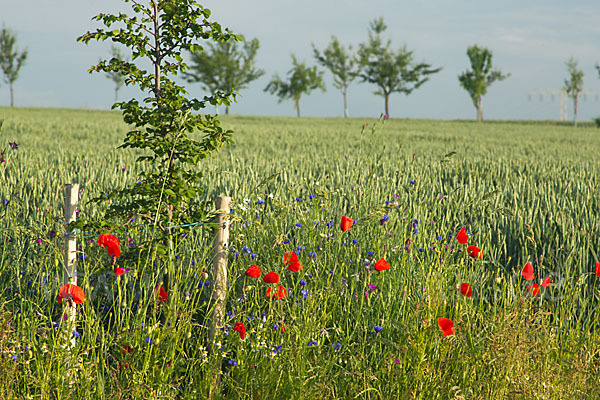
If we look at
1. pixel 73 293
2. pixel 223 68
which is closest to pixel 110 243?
pixel 73 293

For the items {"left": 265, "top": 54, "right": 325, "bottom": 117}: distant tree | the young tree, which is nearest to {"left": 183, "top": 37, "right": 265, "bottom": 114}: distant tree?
Result: {"left": 265, "top": 54, "right": 325, "bottom": 117}: distant tree

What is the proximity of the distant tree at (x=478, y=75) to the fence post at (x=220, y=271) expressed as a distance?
51.6 metres

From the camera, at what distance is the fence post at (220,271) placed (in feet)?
8.30

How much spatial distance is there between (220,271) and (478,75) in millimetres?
52924

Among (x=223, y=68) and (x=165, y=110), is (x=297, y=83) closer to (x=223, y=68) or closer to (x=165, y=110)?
(x=223, y=68)

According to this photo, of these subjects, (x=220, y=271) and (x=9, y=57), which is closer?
(x=220, y=271)

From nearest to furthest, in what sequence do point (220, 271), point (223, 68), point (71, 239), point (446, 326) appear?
point (446, 326), point (71, 239), point (220, 271), point (223, 68)

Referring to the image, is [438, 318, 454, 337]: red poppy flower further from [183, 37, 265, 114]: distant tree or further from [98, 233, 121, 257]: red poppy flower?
[183, 37, 265, 114]: distant tree

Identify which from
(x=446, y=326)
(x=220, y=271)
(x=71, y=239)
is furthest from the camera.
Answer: (x=220, y=271)

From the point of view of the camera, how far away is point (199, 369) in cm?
252

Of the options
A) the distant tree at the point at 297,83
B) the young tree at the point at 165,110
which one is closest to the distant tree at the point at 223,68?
the distant tree at the point at 297,83

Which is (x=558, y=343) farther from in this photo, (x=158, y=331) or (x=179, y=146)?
(x=179, y=146)

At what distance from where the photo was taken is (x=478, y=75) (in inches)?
1976

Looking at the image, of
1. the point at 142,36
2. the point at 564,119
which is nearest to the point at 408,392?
the point at 142,36
